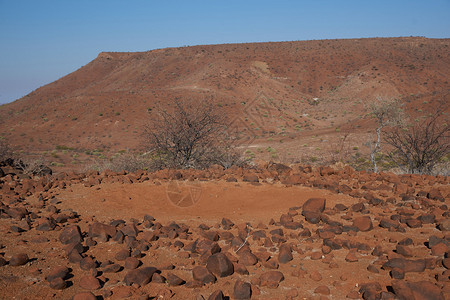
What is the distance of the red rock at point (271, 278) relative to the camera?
2967mm

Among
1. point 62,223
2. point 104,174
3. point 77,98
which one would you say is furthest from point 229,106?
point 62,223

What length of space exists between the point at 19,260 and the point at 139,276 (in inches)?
51.2

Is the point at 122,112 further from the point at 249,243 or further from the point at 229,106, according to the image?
the point at 249,243

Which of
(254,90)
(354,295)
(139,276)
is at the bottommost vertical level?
(354,295)

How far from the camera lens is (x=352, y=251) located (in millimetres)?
3555

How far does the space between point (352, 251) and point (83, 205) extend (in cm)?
426

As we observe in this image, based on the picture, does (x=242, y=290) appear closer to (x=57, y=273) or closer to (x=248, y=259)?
(x=248, y=259)

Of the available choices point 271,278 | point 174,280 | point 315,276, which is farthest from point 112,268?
point 315,276

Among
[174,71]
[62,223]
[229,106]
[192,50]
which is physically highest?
[192,50]

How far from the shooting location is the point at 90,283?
2.97m

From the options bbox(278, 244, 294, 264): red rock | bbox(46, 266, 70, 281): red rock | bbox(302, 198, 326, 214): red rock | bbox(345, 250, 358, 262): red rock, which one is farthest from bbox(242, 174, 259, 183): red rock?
bbox(46, 266, 70, 281): red rock

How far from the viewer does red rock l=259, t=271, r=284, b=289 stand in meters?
2.97

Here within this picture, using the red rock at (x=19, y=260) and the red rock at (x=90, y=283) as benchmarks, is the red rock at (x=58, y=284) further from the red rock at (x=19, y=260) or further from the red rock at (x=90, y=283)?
the red rock at (x=19, y=260)

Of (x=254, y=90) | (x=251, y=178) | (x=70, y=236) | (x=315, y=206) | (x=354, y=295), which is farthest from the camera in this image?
(x=254, y=90)
